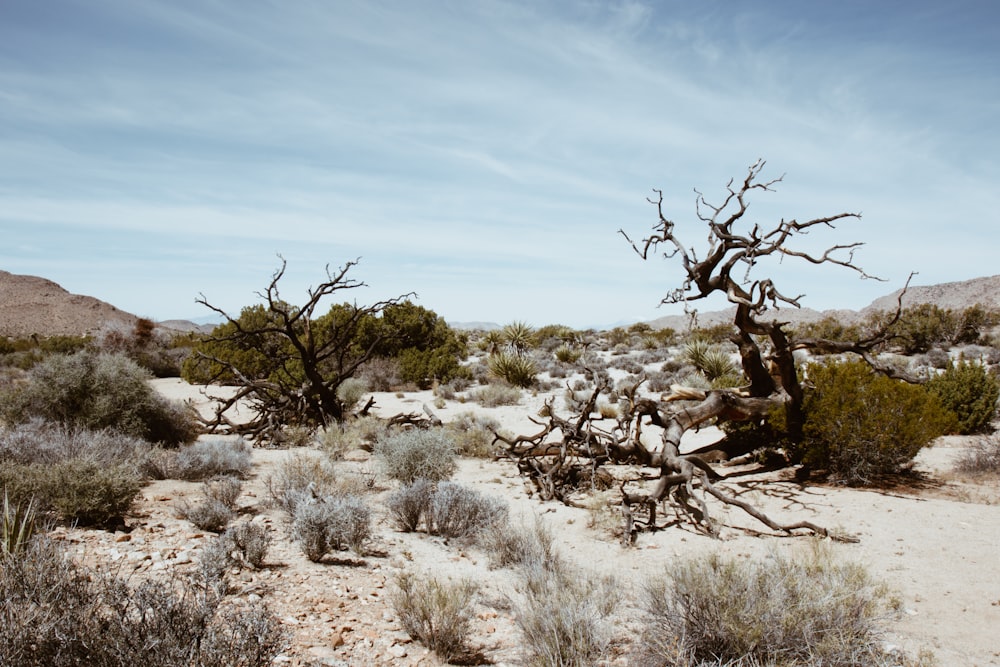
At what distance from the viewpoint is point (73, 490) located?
5.32m

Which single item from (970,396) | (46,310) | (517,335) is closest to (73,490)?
(970,396)

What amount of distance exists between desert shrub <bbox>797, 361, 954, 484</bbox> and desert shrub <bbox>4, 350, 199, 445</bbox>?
35.1 ft

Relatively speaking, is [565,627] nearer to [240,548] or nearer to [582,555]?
[582,555]

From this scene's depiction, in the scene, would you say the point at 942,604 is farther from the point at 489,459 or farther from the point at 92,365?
the point at 92,365

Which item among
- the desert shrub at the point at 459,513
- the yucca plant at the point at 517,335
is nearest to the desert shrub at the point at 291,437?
the desert shrub at the point at 459,513

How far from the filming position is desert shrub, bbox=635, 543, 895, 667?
10.4 ft

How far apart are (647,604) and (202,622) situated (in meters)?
2.56

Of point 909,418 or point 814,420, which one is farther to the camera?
point 814,420

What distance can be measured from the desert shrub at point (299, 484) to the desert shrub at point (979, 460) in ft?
29.5

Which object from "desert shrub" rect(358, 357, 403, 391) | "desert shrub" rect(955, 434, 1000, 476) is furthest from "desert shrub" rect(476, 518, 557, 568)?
"desert shrub" rect(358, 357, 403, 391)

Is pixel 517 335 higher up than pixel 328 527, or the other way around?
pixel 517 335

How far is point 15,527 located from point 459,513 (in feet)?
12.6

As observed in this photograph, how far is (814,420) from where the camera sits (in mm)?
8422

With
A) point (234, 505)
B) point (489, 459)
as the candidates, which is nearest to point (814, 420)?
point (489, 459)
